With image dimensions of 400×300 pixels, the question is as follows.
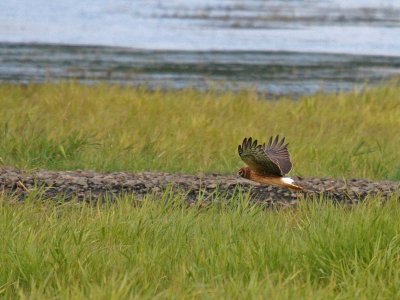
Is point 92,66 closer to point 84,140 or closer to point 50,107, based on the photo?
point 50,107

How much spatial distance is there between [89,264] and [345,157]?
6334 mm

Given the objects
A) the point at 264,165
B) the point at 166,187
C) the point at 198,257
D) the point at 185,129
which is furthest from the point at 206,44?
the point at 198,257

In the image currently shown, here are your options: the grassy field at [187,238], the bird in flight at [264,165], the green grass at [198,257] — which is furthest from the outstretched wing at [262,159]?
the green grass at [198,257]

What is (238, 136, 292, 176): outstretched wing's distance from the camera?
25.9 feet

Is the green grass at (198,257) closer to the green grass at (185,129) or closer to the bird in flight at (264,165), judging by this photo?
the bird in flight at (264,165)

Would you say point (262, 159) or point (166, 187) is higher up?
point (262, 159)

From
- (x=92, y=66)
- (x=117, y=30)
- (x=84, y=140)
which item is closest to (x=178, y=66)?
(x=92, y=66)

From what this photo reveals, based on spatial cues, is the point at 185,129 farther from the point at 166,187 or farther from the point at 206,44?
the point at 206,44

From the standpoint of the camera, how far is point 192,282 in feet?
19.6

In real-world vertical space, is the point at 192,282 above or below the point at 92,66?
above

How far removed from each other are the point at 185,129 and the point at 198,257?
24.6 feet

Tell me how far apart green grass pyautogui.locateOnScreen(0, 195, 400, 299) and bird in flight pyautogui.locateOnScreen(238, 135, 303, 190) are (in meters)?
0.66

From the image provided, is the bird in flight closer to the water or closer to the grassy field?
the grassy field

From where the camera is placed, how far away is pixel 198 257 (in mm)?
6414
